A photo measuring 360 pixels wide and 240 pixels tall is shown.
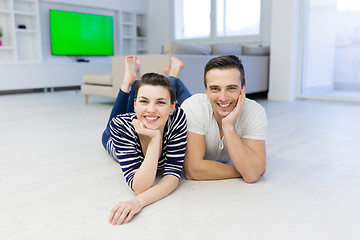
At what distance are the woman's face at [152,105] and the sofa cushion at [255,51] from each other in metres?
3.37

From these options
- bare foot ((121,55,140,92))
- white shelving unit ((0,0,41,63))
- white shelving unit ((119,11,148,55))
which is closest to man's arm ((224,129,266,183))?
bare foot ((121,55,140,92))

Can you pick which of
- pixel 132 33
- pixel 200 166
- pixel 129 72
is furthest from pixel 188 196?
pixel 132 33

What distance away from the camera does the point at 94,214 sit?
3.79 feet

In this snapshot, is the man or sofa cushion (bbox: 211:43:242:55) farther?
sofa cushion (bbox: 211:43:242:55)

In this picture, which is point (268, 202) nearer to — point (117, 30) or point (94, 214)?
point (94, 214)

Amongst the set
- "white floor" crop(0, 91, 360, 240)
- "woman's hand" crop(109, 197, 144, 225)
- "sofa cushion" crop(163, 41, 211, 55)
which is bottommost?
"white floor" crop(0, 91, 360, 240)

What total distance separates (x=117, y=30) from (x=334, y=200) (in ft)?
22.1

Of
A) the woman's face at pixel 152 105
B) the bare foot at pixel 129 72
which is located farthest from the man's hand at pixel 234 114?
the bare foot at pixel 129 72

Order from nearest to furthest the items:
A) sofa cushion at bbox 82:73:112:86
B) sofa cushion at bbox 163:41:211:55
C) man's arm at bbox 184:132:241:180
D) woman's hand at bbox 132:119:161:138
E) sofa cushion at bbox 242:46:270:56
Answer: woman's hand at bbox 132:119:161:138 < man's arm at bbox 184:132:241:180 < sofa cushion at bbox 163:41:211:55 < sofa cushion at bbox 82:73:112:86 < sofa cushion at bbox 242:46:270:56

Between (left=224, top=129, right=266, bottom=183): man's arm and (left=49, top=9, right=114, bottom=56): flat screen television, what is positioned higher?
(left=49, top=9, right=114, bottom=56): flat screen television

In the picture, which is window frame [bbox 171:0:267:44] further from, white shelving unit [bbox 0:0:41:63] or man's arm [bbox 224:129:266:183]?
man's arm [bbox 224:129:266:183]

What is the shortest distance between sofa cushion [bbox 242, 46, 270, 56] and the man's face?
10.5 ft

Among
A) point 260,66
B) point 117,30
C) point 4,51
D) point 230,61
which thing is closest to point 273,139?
point 230,61

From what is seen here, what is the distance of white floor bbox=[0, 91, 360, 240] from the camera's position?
1.04 m
